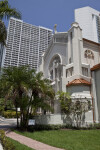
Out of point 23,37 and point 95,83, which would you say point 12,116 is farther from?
point 23,37

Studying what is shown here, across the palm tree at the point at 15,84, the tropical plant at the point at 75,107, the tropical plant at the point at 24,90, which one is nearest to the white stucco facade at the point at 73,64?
the tropical plant at the point at 75,107

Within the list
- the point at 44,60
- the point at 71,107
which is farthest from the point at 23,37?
the point at 71,107

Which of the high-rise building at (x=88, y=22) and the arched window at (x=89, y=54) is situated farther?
the high-rise building at (x=88, y=22)

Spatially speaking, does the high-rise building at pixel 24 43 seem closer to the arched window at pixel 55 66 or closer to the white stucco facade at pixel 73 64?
the arched window at pixel 55 66

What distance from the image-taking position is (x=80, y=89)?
63.2ft

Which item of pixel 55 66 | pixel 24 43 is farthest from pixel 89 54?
pixel 24 43

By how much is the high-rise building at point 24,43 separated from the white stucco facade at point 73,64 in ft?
288

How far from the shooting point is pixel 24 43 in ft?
406

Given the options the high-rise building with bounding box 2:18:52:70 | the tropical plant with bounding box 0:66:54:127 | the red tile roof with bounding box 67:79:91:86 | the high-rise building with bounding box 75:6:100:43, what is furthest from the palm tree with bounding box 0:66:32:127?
the high-rise building with bounding box 2:18:52:70

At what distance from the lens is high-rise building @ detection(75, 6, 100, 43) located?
9481 centimetres

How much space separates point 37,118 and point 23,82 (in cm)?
600

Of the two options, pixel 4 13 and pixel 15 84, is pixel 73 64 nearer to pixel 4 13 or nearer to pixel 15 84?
pixel 15 84

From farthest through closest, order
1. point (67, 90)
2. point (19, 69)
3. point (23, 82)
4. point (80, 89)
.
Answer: point (67, 90)
point (80, 89)
point (19, 69)
point (23, 82)

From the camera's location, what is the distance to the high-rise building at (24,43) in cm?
11669
